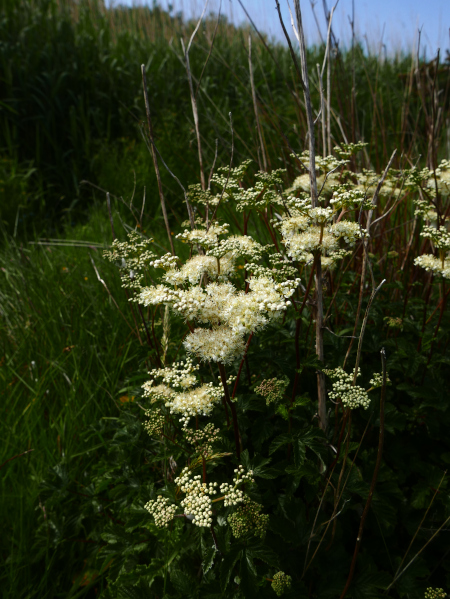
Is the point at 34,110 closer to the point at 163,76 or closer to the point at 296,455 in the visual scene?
the point at 163,76

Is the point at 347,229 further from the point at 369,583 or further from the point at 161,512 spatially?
the point at 369,583

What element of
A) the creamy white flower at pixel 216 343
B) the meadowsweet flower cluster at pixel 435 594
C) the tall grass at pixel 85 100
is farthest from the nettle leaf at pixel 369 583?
the tall grass at pixel 85 100

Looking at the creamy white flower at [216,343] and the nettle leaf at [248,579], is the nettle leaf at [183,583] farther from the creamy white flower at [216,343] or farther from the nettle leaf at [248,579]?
the creamy white flower at [216,343]

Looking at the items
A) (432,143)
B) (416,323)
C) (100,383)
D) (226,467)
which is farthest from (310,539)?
(432,143)

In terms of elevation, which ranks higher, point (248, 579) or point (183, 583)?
point (248, 579)

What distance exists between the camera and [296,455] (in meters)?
1.35

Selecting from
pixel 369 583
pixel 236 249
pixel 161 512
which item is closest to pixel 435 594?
pixel 369 583

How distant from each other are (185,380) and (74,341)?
5.65 feet

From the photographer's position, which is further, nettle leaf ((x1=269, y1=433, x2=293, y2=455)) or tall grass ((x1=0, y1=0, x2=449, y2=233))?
tall grass ((x1=0, y1=0, x2=449, y2=233))

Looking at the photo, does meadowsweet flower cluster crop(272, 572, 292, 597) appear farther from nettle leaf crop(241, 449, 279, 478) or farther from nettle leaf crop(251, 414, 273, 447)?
nettle leaf crop(251, 414, 273, 447)

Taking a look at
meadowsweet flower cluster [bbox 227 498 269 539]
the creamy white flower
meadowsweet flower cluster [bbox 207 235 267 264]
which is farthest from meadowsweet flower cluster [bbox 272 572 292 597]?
meadowsweet flower cluster [bbox 207 235 267 264]

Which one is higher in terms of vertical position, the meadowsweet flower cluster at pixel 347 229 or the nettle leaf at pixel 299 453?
the meadowsweet flower cluster at pixel 347 229

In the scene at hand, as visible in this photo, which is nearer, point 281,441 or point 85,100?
point 281,441

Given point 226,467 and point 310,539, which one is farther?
point 226,467
